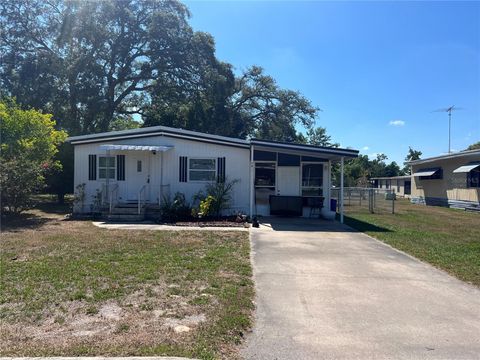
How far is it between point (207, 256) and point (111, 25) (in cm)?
2222

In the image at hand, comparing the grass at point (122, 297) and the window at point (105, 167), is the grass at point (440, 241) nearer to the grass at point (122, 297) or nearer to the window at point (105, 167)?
the grass at point (122, 297)

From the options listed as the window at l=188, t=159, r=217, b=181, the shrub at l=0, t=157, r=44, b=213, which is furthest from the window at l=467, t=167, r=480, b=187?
the shrub at l=0, t=157, r=44, b=213

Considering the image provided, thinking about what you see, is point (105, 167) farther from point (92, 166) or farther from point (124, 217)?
point (124, 217)

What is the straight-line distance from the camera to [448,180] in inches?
972

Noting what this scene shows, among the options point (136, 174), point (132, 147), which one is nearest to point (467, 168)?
point (136, 174)

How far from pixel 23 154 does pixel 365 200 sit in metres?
18.0

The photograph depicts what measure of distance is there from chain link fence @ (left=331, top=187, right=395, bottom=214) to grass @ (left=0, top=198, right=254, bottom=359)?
12367mm

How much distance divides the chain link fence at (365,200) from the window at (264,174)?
496 cm

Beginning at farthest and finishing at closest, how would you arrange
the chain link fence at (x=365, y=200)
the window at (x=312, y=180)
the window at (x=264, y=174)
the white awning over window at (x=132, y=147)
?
the chain link fence at (x=365, y=200), the window at (x=312, y=180), the window at (x=264, y=174), the white awning over window at (x=132, y=147)

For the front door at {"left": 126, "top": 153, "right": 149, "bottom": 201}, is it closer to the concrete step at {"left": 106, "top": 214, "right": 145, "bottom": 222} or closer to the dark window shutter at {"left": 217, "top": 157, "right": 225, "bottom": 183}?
the concrete step at {"left": 106, "top": 214, "right": 145, "bottom": 222}

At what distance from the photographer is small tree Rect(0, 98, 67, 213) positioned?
40.6 ft

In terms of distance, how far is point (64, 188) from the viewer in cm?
1892

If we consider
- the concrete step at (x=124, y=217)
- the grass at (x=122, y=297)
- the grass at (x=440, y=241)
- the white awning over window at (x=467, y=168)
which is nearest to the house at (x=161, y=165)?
the concrete step at (x=124, y=217)

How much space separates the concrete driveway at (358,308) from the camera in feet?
12.0
